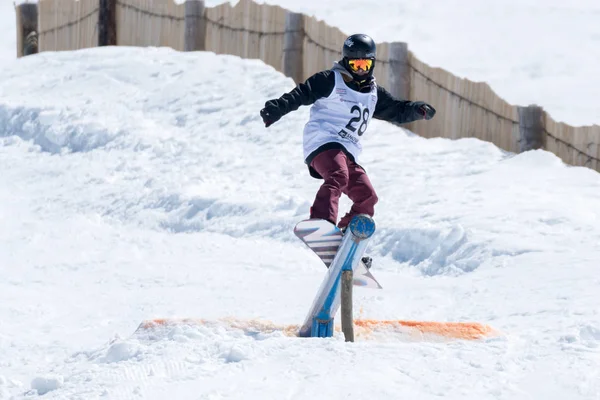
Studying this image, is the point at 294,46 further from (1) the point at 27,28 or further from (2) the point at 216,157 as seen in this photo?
(1) the point at 27,28

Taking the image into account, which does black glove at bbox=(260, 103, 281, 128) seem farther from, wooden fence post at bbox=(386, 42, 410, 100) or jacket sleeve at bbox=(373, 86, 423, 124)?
wooden fence post at bbox=(386, 42, 410, 100)

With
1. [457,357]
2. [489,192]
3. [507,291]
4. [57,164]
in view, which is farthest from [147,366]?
[57,164]

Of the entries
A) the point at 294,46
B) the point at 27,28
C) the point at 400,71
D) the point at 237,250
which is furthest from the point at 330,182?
the point at 27,28

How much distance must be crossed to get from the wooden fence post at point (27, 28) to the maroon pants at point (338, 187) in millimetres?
11652

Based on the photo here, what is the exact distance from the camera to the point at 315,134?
605 centimetres

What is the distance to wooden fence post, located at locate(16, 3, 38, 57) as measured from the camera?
16766 millimetres

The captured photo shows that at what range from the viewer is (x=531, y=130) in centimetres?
1061

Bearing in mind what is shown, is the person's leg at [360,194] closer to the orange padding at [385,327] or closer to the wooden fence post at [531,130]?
the orange padding at [385,327]

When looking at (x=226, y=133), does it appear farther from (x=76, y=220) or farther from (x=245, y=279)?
(x=245, y=279)

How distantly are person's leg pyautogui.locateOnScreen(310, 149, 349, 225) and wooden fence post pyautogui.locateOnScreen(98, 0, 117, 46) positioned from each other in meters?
10.6

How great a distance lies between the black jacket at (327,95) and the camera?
5746 millimetres

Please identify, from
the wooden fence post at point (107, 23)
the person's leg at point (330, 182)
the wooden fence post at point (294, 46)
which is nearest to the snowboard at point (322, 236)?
the person's leg at point (330, 182)

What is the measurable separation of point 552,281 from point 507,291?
311mm

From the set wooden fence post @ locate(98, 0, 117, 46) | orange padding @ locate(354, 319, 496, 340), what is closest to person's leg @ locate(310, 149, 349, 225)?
orange padding @ locate(354, 319, 496, 340)
